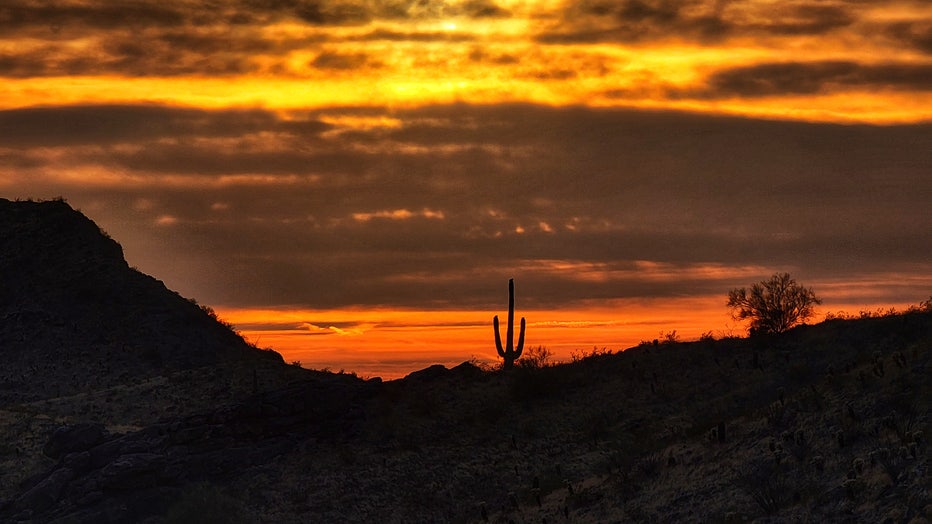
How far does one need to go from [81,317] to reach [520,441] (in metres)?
38.0

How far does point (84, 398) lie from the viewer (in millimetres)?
49750

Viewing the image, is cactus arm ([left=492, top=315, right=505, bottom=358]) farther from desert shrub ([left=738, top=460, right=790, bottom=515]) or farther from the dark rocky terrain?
desert shrub ([left=738, top=460, right=790, bottom=515])

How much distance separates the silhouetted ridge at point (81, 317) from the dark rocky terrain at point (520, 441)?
726 centimetres

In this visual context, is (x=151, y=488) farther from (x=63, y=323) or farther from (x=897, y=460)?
(x=63, y=323)

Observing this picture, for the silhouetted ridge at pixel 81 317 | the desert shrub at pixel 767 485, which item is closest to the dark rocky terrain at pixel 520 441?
the desert shrub at pixel 767 485

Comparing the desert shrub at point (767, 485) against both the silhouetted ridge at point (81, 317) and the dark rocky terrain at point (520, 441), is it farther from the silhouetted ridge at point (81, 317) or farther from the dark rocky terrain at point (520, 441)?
the silhouetted ridge at point (81, 317)

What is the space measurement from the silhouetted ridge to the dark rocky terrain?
7259 millimetres

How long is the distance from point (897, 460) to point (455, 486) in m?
17.7

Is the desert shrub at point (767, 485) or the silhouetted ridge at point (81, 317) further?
the silhouetted ridge at point (81, 317)

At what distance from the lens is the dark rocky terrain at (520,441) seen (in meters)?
23.3

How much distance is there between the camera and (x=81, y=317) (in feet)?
213


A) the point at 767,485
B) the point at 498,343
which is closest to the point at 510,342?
the point at 498,343

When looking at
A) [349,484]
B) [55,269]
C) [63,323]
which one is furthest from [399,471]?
[55,269]

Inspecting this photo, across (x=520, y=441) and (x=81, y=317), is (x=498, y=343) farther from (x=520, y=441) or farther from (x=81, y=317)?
(x=81, y=317)
